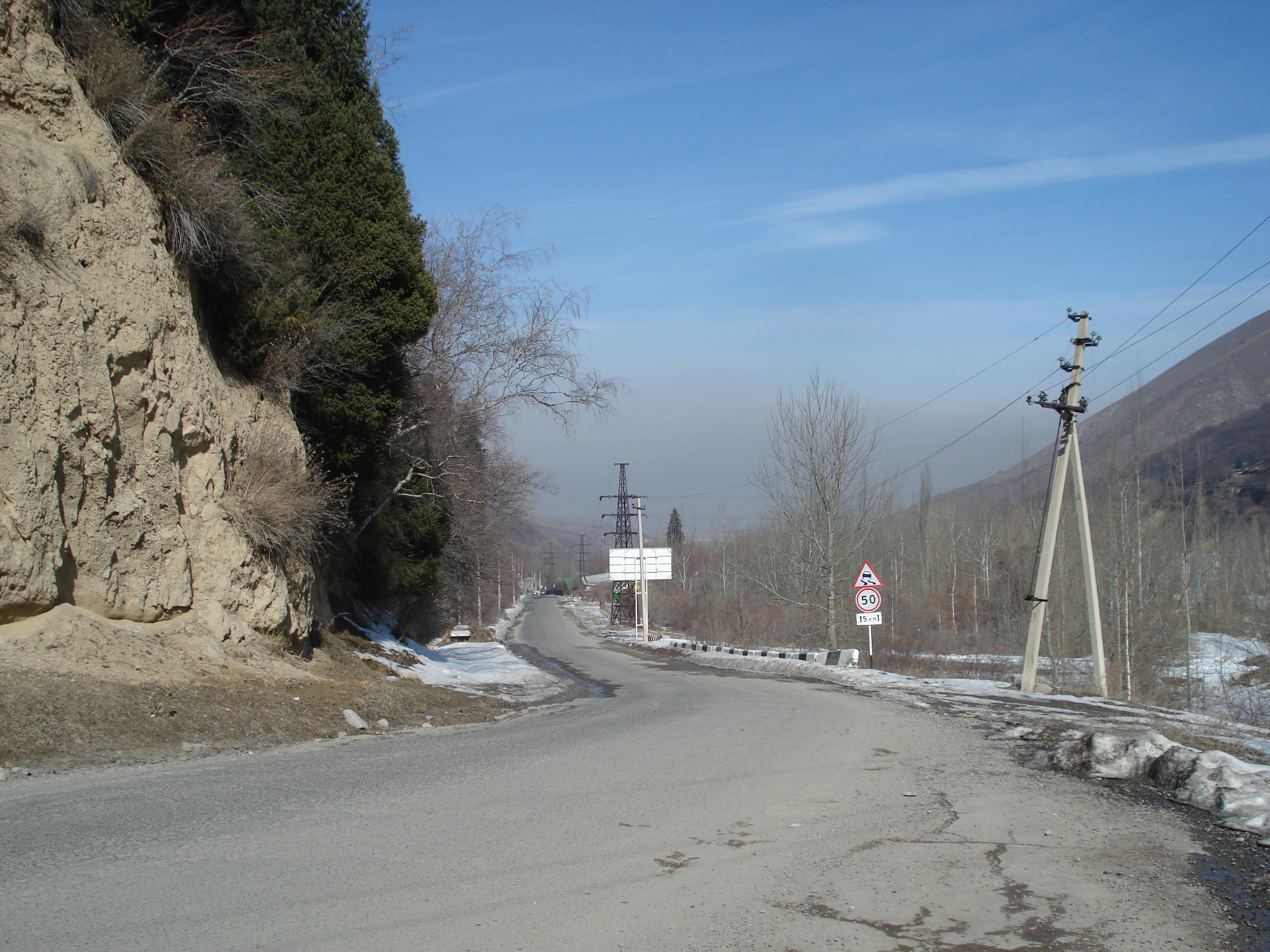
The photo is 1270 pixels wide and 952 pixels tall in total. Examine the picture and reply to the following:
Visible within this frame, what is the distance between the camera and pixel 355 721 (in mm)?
10617

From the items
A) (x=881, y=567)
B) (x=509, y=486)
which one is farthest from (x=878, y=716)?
(x=881, y=567)

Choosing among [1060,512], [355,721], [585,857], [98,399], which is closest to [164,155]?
[98,399]

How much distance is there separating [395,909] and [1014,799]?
535cm

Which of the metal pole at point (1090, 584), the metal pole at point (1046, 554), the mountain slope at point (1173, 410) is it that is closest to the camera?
the metal pole at point (1046, 554)

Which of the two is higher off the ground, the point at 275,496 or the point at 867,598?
the point at 275,496

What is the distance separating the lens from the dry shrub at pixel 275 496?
40.1 ft

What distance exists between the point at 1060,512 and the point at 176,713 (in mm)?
16037

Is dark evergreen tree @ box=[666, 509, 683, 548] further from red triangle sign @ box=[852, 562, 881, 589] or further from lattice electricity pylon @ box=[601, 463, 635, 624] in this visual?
red triangle sign @ box=[852, 562, 881, 589]

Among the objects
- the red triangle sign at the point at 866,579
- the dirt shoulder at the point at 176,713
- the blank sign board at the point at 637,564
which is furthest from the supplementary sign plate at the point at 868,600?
the blank sign board at the point at 637,564

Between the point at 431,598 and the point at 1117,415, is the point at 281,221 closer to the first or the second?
the point at 431,598

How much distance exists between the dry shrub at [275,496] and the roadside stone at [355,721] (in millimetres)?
3043

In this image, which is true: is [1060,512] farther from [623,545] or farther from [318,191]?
[623,545]

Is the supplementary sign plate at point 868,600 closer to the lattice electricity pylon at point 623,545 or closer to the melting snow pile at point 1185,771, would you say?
the melting snow pile at point 1185,771

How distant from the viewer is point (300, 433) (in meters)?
15.5
